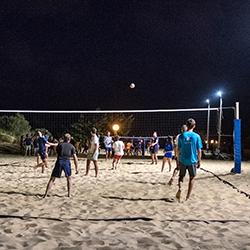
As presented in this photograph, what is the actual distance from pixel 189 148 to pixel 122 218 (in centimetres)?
216

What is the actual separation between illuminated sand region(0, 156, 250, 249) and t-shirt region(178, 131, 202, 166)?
2.51ft

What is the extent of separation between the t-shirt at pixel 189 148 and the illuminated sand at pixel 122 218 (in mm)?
764

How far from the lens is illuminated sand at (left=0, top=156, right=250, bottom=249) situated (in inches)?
167

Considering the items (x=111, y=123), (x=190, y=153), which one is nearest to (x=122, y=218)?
(x=190, y=153)

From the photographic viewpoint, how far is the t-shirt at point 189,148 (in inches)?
269

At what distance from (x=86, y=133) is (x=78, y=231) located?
33.0 metres

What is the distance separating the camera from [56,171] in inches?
279

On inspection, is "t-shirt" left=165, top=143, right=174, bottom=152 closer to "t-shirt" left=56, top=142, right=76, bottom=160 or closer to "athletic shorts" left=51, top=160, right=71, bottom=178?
"t-shirt" left=56, top=142, right=76, bottom=160

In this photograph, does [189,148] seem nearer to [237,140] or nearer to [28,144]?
[237,140]

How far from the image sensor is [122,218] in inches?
210

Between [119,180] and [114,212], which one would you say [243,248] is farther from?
[119,180]

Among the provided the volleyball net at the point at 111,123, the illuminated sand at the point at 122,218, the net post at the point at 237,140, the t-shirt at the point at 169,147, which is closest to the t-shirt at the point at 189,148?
the illuminated sand at the point at 122,218

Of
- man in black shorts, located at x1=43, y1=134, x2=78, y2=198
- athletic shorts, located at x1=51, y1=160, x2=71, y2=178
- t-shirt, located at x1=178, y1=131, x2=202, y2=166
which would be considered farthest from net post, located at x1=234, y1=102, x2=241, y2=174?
athletic shorts, located at x1=51, y1=160, x2=71, y2=178

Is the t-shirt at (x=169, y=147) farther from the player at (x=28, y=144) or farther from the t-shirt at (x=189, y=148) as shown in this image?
the player at (x=28, y=144)
